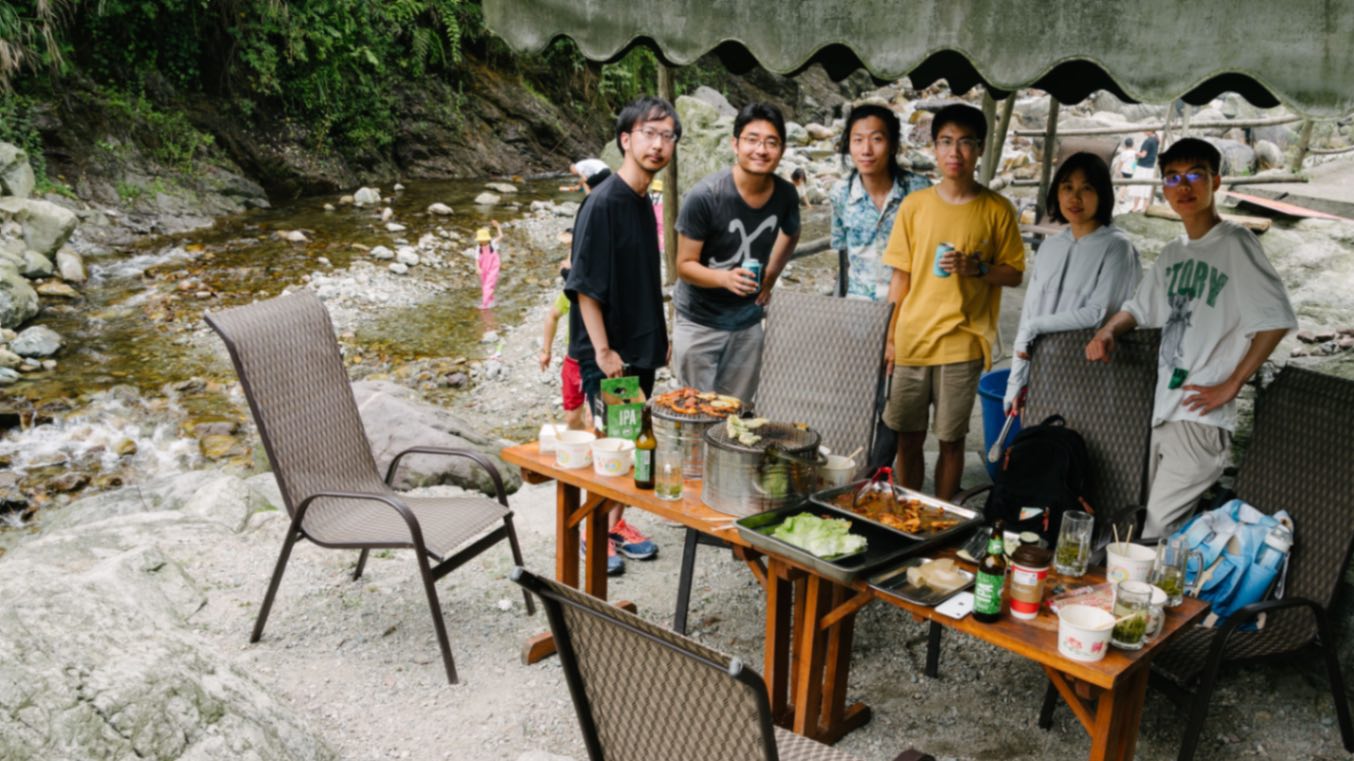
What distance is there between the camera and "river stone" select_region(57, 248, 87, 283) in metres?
9.74

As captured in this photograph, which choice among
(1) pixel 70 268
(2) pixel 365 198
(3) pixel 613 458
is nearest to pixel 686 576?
(3) pixel 613 458

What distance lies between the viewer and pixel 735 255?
4.29 m

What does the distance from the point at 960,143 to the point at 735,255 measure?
102 cm

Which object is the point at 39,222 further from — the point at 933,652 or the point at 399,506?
the point at 933,652

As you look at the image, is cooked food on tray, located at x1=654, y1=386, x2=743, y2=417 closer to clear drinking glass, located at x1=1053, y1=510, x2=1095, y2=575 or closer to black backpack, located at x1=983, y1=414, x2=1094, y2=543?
black backpack, located at x1=983, y1=414, x2=1094, y2=543

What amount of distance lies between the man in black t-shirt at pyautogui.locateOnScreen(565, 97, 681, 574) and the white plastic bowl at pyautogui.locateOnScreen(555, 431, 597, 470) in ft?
0.55

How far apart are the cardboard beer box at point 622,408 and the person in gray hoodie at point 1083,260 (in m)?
1.66

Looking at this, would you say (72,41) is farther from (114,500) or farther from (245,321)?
(245,321)

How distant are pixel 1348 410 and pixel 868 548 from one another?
167 cm

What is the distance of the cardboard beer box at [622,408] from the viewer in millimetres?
3455

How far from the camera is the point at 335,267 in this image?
35.1 feet

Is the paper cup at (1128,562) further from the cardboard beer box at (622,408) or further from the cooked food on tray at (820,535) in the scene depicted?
the cardboard beer box at (622,408)

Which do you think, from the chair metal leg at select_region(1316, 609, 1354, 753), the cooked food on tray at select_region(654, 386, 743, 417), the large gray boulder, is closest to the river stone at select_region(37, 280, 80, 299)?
the large gray boulder

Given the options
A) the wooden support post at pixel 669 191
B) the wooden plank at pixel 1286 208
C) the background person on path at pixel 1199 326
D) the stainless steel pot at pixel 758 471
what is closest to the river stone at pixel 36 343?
the wooden support post at pixel 669 191
